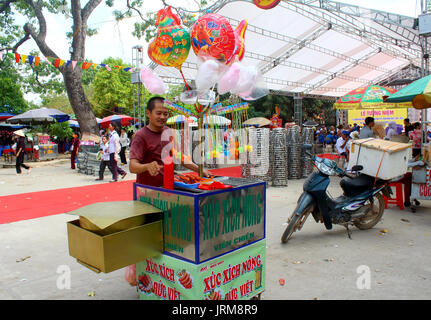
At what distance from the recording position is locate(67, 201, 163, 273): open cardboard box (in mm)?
2148

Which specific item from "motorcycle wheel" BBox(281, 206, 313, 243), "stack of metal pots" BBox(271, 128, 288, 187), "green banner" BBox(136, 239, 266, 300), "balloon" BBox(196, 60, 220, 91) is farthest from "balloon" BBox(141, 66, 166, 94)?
"stack of metal pots" BBox(271, 128, 288, 187)

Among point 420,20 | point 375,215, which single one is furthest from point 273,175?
point 420,20

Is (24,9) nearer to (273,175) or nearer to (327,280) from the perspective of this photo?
(273,175)

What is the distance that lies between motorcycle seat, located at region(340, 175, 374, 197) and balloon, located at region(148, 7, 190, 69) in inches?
127

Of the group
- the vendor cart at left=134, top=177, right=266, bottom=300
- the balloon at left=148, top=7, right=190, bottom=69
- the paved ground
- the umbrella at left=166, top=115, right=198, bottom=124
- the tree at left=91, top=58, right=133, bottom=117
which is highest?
the tree at left=91, top=58, right=133, bottom=117

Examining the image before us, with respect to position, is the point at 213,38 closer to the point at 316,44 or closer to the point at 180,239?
the point at 180,239

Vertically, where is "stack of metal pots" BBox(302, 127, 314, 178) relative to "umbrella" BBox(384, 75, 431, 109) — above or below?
below

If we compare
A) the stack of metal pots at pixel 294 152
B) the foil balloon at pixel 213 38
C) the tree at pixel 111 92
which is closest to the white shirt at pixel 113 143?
the stack of metal pots at pixel 294 152

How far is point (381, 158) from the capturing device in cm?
475

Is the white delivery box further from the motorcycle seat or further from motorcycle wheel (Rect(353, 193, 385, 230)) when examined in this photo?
motorcycle wheel (Rect(353, 193, 385, 230))

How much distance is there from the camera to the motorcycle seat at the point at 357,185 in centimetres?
490

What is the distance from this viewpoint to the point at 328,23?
15.0 meters

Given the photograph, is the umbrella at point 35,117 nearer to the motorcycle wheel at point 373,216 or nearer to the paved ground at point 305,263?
the paved ground at point 305,263

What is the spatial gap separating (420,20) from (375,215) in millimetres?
4321
